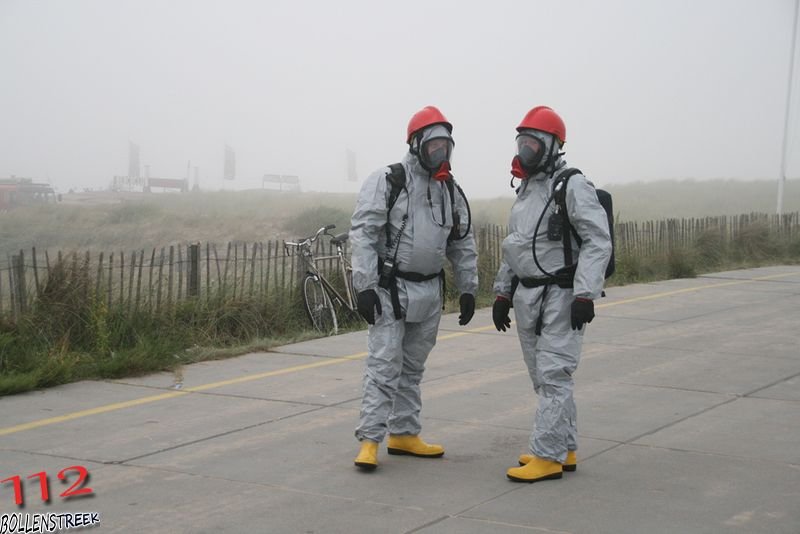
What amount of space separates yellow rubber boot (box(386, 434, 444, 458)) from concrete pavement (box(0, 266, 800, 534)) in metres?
0.06

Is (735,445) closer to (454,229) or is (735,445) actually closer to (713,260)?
(454,229)

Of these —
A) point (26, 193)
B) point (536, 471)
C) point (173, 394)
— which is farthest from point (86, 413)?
point (26, 193)

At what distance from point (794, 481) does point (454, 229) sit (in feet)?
7.73

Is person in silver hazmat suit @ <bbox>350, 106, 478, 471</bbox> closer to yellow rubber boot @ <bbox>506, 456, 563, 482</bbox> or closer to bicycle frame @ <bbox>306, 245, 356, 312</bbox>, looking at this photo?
yellow rubber boot @ <bbox>506, 456, 563, 482</bbox>

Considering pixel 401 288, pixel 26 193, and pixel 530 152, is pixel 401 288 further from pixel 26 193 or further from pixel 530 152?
pixel 26 193

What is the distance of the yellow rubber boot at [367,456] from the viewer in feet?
20.6

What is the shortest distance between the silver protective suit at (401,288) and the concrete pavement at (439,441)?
335 millimetres

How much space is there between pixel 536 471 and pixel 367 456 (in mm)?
927

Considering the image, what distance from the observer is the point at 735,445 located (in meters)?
6.98

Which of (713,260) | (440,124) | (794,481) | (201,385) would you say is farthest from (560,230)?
(713,260)

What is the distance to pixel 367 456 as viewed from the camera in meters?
6.30

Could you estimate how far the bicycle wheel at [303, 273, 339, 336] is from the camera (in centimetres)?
1206

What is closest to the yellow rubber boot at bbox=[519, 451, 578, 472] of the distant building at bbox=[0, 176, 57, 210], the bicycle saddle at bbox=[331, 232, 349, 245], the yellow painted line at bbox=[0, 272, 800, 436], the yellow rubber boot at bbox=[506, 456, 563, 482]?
the yellow rubber boot at bbox=[506, 456, 563, 482]

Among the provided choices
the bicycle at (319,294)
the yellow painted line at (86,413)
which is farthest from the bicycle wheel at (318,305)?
the yellow painted line at (86,413)
